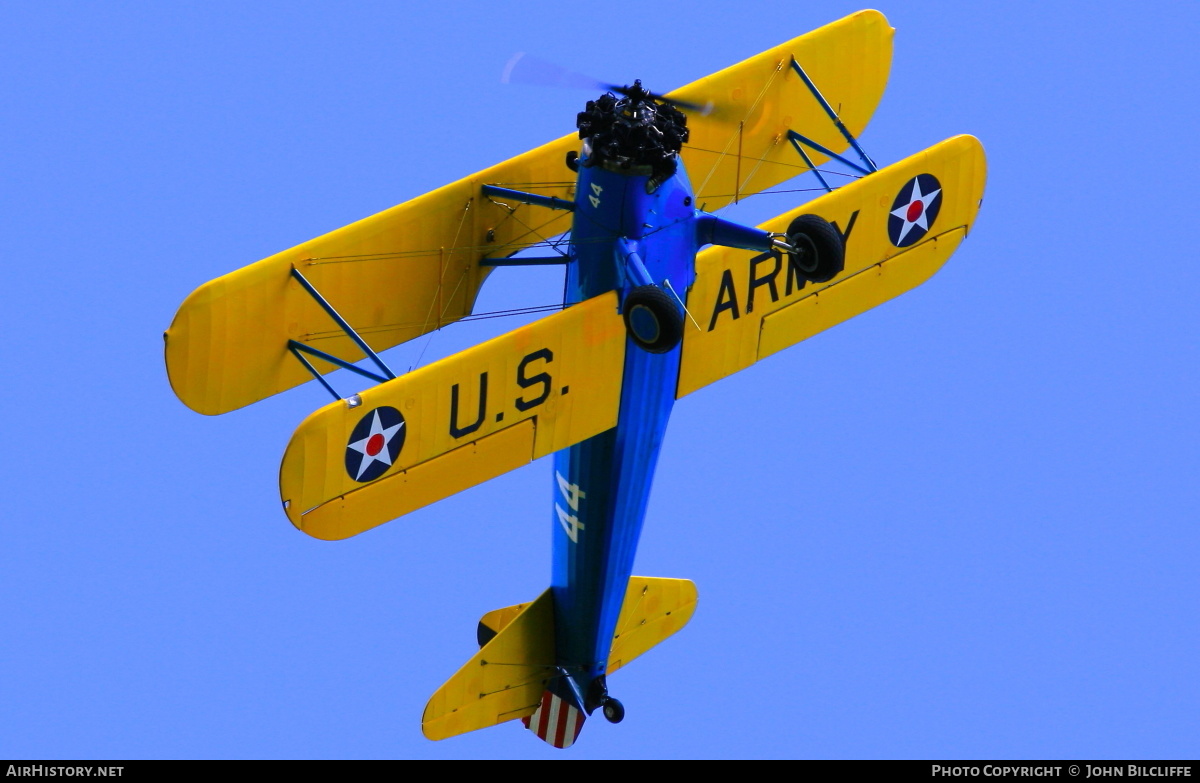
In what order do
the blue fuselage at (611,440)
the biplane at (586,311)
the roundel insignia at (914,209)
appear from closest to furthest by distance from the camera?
the biplane at (586,311) < the blue fuselage at (611,440) < the roundel insignia at (914,209)

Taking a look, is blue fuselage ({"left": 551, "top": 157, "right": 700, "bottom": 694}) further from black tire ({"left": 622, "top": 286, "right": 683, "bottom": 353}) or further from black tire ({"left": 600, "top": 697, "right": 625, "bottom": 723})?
black tire ({"left": 622, "top": 286, "right": 683, "bottom": 353})

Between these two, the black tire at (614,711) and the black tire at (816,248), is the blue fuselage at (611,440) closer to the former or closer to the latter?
the black tire at (614,711)

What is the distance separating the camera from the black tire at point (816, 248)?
811 inches

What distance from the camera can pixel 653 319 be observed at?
783 inches

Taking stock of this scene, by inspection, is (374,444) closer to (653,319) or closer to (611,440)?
(653,319)

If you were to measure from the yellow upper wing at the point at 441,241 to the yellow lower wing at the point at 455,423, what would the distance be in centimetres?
189

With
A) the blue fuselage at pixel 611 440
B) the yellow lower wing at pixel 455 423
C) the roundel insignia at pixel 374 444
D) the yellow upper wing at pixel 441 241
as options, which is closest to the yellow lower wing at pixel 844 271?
the blue fuselage at pixel 611 440

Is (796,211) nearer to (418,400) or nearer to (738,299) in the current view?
(738,299)

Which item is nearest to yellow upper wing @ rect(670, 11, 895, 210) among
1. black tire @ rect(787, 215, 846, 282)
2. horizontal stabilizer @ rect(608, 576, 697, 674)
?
black tire @ rect(787, 215, 846, 282)

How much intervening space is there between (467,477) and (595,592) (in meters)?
2.38

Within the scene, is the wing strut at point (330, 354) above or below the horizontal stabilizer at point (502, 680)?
above

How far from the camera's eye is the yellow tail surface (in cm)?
2289

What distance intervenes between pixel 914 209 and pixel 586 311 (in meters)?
3.04

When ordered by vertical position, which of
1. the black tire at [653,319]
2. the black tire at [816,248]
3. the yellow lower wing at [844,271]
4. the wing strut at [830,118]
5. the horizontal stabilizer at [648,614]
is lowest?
the black tire at [653,319]
